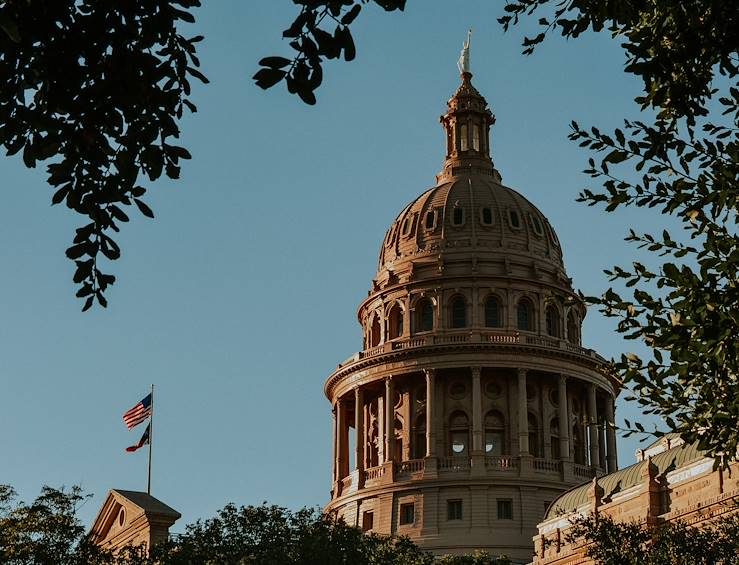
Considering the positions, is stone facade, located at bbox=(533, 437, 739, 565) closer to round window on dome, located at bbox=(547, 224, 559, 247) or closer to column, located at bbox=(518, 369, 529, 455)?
column, located at bbox=(518, 369, 529, 455)

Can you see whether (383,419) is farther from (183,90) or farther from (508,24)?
(183,90)

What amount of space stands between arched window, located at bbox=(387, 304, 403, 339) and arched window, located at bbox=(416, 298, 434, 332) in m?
1.82

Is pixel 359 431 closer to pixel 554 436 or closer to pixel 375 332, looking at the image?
pixel 375 332

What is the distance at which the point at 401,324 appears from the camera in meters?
114

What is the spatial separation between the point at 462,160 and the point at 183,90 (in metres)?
109

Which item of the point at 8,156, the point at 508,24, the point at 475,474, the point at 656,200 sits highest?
the point at 475,474

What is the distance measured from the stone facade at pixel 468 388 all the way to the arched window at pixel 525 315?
4.1 inches

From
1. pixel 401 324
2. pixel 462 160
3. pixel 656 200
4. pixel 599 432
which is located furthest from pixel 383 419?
pixel 656 200

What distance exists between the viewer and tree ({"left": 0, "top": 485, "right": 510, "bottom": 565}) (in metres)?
54.4

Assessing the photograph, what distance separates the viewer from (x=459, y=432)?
10962 cm

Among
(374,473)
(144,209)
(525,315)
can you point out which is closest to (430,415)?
(374,473)

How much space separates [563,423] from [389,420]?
12.8m

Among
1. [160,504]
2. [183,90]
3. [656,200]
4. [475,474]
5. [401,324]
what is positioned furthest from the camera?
[401,324]

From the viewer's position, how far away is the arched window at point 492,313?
111312 millimetres
